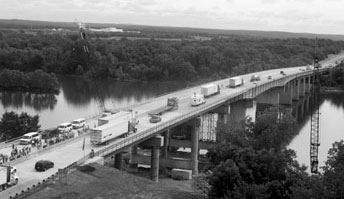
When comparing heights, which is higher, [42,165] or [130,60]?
[130,60]

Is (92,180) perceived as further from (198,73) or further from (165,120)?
(198,73)

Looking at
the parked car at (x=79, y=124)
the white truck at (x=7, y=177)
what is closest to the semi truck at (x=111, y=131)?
the parked car at (x=79, y=124)

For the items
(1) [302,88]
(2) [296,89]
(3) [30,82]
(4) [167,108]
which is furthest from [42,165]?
(1) [302,88]

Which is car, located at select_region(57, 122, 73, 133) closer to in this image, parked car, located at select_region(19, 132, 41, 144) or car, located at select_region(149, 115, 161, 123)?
parked car, located at select_region(19, 132, 41, 144)

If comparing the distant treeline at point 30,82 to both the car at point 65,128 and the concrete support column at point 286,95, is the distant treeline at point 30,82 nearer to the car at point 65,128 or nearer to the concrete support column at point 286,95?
the concrete support column at point 286,95

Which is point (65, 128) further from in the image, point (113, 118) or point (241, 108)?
point (241, 108)
